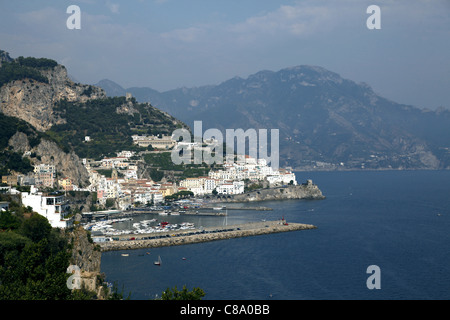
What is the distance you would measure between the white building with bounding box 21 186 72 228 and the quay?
803 cm

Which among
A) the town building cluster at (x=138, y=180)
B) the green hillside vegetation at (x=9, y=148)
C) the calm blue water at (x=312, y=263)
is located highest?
the green hillside vegetation at (x=9, y=148)

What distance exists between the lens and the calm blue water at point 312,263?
18500mm

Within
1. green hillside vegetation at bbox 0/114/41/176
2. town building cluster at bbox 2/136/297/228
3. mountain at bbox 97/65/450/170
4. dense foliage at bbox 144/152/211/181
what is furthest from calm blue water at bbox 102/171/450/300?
mountain at bbox 97/65/450/170

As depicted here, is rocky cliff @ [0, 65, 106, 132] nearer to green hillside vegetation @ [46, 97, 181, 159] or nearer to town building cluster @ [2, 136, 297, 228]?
green hillside vegetation @ [46, 97, 181, 159]

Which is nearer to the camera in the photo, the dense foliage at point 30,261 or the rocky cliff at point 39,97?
the dense foliage at point 30,261

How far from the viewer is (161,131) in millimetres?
57594

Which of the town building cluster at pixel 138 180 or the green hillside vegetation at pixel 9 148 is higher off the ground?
the green hillside vegetation at pixel 9 148

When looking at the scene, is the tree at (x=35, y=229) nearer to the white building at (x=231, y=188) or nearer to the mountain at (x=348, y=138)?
the white building at (x=231, y=188)

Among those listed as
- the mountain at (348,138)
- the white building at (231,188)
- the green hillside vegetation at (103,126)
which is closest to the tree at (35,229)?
the green hillside vegetation at (103,126)

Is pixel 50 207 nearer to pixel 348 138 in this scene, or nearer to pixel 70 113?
pixel 70 113

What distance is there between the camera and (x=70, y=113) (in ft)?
178

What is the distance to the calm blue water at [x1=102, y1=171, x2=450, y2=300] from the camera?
1850cm
